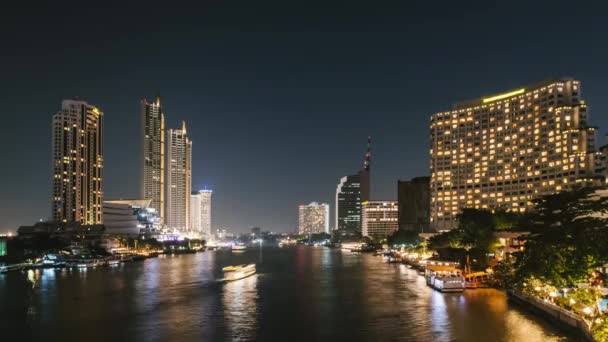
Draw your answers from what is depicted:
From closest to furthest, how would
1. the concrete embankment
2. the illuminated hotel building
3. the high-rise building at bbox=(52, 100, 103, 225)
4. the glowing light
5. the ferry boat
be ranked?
the concrete embankment
the ferry boat
the illuminated hotel building
the glowing light
the high-rise building at bbox=(52, 100, 103, 225)

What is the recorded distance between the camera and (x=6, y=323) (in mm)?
46500

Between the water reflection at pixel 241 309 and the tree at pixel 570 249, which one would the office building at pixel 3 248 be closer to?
the water reflection at pixel 241 309

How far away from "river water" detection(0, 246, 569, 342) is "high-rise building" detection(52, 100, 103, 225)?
111 m

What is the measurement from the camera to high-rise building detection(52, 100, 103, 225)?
182 m

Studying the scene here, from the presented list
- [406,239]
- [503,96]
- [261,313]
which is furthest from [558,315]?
[406,239]

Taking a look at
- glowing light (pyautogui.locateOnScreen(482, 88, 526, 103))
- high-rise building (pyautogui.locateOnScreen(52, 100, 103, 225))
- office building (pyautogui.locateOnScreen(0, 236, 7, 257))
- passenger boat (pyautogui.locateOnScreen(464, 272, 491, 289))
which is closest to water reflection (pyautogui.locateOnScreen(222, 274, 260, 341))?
passenger boat (pyautogui.locateOnScreen(464, 272, 491, 289))

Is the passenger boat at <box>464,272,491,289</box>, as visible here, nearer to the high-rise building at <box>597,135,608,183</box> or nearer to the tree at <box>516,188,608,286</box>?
the tree at <box>516,188,608,286</box>

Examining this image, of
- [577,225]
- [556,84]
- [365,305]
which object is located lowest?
[365,305]

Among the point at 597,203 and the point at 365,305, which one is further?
the point at 365,305

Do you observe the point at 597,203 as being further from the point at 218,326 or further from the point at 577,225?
the point at 218,326

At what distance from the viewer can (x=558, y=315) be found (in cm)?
4103

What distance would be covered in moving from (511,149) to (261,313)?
127 meters

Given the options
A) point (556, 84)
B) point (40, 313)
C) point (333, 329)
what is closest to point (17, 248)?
point (40, 313)

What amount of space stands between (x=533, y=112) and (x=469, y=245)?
77.3m
